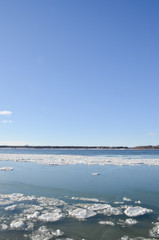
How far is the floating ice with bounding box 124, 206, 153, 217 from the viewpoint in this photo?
659cm

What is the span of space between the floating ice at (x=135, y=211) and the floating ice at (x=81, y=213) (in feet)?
3.73

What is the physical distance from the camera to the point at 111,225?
5785 millimetres

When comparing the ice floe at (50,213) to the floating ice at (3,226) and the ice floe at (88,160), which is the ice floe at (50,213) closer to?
the floating ice at (3,226)

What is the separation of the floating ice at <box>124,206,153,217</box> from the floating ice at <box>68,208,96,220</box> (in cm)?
114

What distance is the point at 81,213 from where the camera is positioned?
657 centimetres

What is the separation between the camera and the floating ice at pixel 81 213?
21.0 feet

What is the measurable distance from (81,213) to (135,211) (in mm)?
1830

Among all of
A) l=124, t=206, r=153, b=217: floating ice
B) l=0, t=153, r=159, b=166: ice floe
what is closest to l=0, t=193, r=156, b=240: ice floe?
l=124, t=206, r=153, b=217: floating ice

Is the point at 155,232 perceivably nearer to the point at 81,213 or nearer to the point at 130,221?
the point at 130,221

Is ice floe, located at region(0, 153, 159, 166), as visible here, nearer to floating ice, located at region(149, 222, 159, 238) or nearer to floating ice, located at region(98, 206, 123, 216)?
floating ice, located at region(98, 206, 123, 216)

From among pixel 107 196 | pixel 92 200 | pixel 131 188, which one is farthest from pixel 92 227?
pixel 131 188

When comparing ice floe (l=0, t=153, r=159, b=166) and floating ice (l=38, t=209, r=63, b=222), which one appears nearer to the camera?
floating ice (l=38, t=209, r=63, b=222)

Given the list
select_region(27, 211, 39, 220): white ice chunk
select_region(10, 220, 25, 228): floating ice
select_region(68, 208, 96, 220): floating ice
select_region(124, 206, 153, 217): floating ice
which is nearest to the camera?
select_region(10, 220, 25, 228): floating ice

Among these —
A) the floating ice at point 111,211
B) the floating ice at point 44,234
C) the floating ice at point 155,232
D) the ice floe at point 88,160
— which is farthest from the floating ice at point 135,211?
the ice floe at point 88,160
